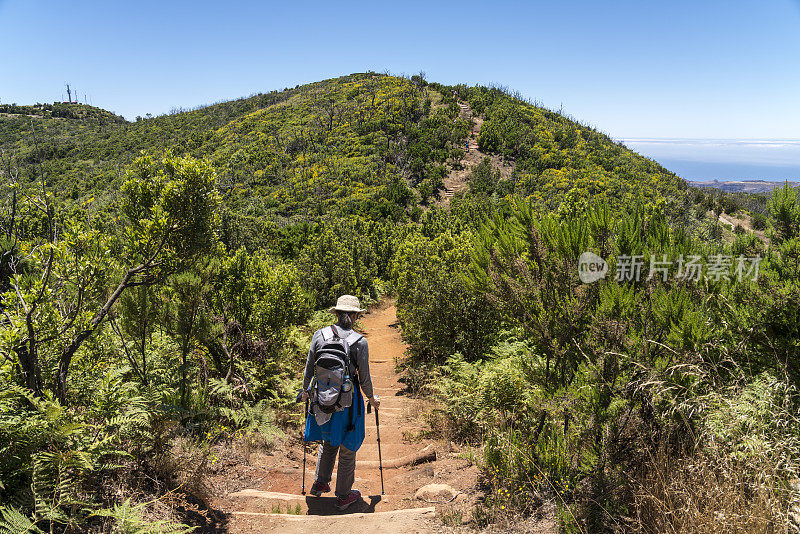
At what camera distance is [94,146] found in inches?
2734

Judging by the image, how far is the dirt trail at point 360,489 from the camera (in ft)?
11.7

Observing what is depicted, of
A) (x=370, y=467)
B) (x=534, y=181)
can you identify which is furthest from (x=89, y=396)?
(x=534, y=181)

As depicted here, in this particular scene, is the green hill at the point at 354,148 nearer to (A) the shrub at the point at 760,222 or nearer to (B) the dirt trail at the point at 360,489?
(A) the shrub at the point at 760,222

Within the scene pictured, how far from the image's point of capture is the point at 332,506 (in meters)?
4.14

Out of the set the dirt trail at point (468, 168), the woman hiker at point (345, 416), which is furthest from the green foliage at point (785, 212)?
the dirt trail at point (468, 168)

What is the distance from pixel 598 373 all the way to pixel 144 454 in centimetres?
375

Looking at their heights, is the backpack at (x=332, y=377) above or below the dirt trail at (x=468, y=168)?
below

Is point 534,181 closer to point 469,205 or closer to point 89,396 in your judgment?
point 469,205

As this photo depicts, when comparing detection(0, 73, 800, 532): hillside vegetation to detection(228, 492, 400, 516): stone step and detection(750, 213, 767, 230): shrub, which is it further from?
→ detection(228, 492, 400, 516): stone step

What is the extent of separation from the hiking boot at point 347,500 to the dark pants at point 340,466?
3cm

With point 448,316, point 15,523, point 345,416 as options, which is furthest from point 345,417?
point 448,316

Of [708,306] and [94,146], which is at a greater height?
[94,146]

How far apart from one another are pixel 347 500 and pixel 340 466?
333mm

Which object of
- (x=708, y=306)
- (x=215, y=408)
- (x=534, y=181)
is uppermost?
(x=534, y=181)
